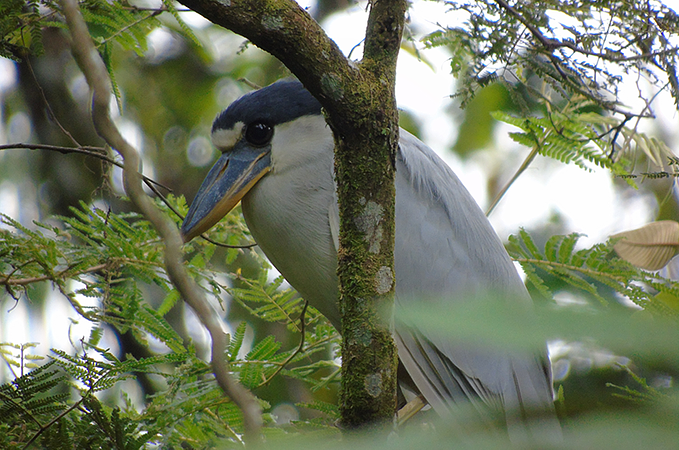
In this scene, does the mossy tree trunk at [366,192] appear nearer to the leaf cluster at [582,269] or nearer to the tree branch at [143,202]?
the tree branch at [143,202]

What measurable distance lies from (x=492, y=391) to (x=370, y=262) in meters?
1.15

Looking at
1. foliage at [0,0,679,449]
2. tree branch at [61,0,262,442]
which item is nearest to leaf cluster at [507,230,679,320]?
foliage at [0,0,679,449]

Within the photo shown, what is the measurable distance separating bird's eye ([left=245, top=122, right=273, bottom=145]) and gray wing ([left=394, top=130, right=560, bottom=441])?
1.73 ft

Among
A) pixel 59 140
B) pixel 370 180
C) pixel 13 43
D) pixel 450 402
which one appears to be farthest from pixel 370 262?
pixel 59 140

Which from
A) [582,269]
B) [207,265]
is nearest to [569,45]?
[582,269]

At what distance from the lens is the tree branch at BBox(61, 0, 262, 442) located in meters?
0.59

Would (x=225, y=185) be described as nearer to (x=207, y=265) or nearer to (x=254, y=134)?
(x=254, y=134)

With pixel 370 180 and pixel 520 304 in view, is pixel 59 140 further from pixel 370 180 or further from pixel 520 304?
pixel 520 304

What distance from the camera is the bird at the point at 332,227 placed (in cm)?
212

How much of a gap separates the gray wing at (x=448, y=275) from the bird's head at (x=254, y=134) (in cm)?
45

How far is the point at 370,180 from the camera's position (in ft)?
4.53

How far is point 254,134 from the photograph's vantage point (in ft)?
7.35

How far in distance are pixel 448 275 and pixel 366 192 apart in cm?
101

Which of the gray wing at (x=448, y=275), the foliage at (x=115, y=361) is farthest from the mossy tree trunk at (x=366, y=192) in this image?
the gray wing at (x=448, y=275)
